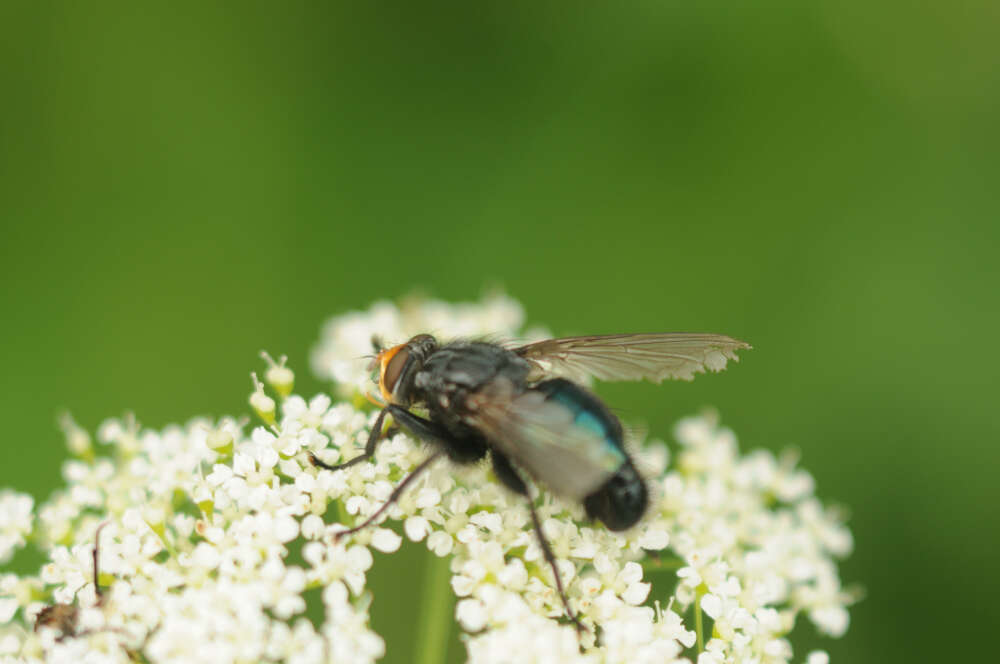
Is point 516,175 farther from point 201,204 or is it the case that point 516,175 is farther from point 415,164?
point 201,204

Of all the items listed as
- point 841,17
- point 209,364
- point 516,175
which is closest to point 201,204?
point 209,364

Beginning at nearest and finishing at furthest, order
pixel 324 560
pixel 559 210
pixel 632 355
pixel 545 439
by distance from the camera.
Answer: pixel 545 439, pixel 324 560, pixel 632 355, pixel 559 210

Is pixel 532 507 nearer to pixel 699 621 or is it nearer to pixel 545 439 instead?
pixel 545 439

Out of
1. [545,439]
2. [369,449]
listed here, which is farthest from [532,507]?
[369,449]

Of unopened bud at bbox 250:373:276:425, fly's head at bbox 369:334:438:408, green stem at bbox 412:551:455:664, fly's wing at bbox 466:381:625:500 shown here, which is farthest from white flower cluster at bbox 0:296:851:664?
green stem at bbox 412:551:455:664

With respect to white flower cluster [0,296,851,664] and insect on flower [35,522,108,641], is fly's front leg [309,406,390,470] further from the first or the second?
insect on flower [35,522,108,641]

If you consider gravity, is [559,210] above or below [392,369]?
above

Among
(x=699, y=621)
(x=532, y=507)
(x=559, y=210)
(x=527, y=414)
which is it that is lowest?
(x=699, y=621)
